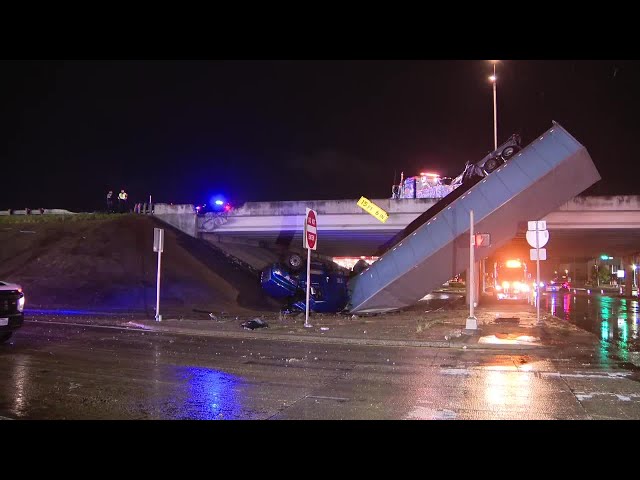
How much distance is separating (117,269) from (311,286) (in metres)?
10.3

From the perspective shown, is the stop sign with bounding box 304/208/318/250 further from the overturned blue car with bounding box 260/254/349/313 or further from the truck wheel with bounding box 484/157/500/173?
the truck wheel with bounding box 484/157/500/173

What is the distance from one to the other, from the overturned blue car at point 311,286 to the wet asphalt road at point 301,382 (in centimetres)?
950

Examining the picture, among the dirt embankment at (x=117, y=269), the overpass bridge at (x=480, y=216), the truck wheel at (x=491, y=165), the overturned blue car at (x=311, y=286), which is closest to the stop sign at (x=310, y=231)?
the overpass bridge at (x=480, y=216)

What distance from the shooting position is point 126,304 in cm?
2175

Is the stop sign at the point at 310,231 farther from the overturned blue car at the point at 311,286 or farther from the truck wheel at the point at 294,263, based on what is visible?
the truck wheel at the point at 294,263

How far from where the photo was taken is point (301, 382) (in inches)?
322

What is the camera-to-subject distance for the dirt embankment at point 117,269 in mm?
22500

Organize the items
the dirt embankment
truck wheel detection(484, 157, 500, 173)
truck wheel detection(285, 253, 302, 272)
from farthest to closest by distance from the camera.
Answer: truck wheel detection(285, 253, 302, 272), the dirt embankment, truck wheel detection(484, 157, 500, 173)

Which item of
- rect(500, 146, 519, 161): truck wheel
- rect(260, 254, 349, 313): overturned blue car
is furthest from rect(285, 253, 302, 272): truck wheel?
rect(500, 146, 519, 161): truck wheel

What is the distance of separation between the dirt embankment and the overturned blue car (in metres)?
1.81

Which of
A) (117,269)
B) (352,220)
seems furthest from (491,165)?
(117,269)

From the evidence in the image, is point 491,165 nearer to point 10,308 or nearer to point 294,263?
point 294,263

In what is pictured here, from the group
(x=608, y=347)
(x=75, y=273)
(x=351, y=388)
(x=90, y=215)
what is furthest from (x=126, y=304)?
(x=608, y=347)

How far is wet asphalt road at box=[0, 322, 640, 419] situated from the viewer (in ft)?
20.9
